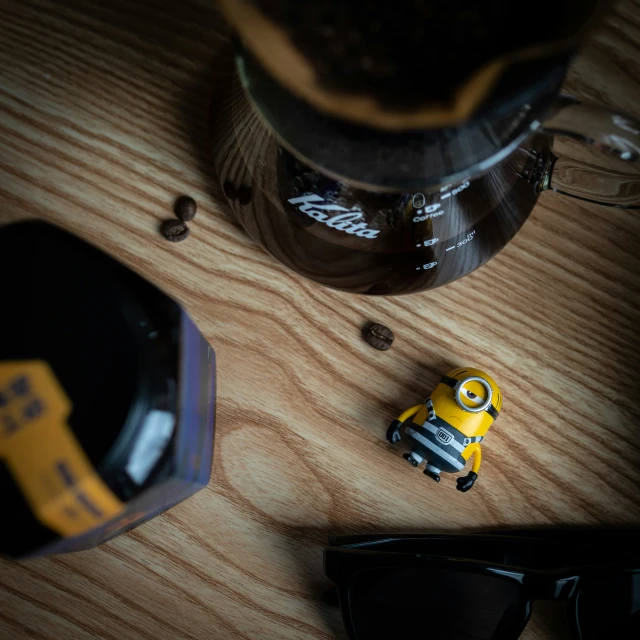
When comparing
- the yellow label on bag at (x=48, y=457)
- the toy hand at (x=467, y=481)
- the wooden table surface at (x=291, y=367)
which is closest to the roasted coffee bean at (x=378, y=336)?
the wooden table surface at (x=291, y=367)

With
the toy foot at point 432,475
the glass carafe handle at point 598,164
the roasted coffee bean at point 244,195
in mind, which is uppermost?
the glass carafe handle at point 598,164

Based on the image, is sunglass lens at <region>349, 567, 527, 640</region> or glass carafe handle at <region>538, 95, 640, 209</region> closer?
glass carafe handle at <region>538, 95, 640, 209</region>

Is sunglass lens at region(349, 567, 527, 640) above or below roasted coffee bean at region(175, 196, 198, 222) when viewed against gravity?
below

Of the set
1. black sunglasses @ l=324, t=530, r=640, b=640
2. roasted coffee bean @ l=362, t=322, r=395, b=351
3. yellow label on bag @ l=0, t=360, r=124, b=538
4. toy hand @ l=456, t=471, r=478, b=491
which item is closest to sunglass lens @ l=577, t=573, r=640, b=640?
black sunglasses @ l=324, t=530, r=640, b=640

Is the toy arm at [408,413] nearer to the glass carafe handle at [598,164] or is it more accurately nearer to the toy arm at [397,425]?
the toy arm at [397,425]

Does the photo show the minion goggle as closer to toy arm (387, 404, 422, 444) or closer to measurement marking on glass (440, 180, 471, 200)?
toy arm (387, 404, 422, 444)

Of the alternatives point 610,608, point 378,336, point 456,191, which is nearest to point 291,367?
point 378,336
